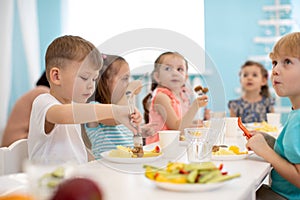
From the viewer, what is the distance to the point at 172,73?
1858mm

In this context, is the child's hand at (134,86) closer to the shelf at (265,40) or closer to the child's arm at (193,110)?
the child's arm at (193,110)

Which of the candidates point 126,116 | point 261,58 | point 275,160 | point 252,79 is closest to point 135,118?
point 126,116

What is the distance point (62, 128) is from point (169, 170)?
1.99ft

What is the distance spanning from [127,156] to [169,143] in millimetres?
184

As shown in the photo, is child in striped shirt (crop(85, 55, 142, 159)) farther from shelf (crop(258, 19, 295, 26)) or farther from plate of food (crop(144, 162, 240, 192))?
shelf (crop(258, 19, 295, 26))

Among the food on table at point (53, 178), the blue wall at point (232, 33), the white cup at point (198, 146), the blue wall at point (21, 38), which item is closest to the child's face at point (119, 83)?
the white cup at point (198, 146)

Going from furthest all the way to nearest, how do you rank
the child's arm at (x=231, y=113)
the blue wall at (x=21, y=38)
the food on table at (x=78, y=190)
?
the blue wall at (x=21, y=38) → the child's arm at (x=231, y=113) → the food on table at (x=78, y=190)

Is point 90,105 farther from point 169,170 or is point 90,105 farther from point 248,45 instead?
point 248,45

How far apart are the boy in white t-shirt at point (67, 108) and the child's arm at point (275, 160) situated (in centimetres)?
33

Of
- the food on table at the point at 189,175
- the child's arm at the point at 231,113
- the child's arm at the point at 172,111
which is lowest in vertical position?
the child's arm at the point at 231,113

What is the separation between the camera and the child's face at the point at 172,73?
1632mm

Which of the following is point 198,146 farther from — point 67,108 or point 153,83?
point 153,83

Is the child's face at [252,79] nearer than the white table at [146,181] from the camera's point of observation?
No

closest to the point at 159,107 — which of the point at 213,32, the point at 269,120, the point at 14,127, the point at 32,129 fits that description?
the point at 269,120
